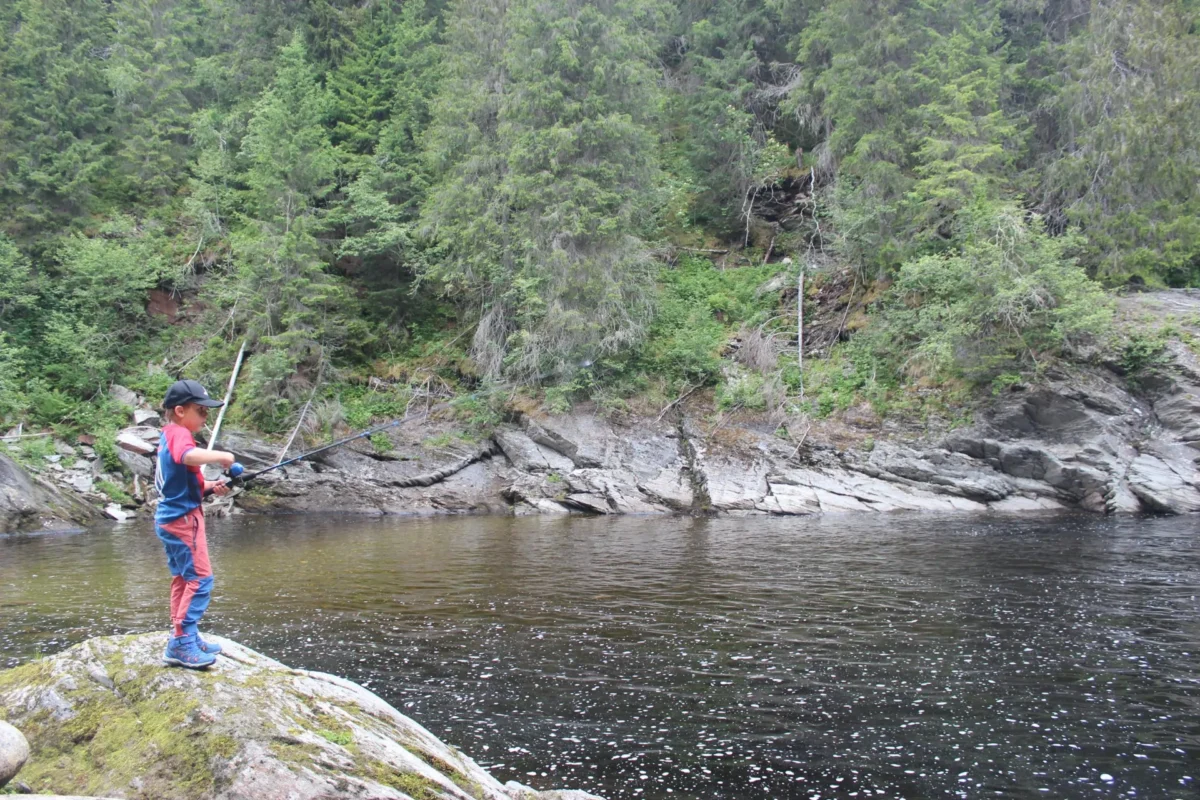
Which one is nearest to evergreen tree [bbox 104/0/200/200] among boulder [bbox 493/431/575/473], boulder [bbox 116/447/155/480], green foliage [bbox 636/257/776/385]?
boulder [bbox 116/447/155/480]

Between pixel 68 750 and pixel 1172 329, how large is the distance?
23718mm

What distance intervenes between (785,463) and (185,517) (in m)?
17.8

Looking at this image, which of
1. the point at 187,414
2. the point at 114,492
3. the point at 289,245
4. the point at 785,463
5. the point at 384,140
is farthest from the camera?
the point at 384,140

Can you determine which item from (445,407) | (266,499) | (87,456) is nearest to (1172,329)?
(445,407)

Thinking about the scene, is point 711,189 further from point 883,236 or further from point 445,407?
point 445,407

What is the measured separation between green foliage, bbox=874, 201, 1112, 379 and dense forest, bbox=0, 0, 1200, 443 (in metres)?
0.09

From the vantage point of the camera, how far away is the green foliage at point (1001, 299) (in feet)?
62.2

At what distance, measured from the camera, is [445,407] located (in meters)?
24.6

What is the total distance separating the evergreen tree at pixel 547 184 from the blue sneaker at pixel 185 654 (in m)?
18.9

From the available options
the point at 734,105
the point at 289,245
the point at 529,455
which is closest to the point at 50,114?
the point at 289,245

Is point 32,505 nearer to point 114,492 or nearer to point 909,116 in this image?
point 114,492

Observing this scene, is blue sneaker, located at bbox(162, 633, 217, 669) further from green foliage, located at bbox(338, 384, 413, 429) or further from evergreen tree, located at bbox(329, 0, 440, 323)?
evergreen tree, located at bbox(329, 0, 440, 323)

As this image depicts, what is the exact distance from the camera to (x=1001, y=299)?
19062 millimetres

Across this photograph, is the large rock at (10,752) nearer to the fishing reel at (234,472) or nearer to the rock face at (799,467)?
the fishing reel at (234,472)
